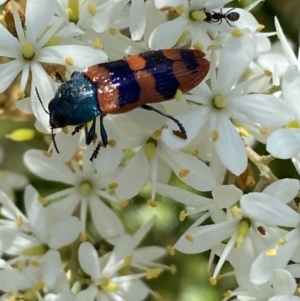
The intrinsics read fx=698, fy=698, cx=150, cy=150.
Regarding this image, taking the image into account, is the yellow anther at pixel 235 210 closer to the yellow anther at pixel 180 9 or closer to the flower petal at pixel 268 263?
the flower petal at pixel 268 263

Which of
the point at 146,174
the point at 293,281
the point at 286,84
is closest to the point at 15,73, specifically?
the point at 146,174

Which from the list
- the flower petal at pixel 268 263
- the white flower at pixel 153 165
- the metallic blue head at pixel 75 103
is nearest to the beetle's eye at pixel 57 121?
the metallic blue head at pixel 75 103

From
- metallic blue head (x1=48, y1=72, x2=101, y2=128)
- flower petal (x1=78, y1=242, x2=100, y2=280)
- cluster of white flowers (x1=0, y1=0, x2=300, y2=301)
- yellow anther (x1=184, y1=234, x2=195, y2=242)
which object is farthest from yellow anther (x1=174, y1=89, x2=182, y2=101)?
flower petal (x1=78, y1=242, x2=100, y2=280)

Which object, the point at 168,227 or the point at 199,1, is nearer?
the point at 199,1

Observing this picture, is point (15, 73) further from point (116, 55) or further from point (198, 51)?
point (198, 51)

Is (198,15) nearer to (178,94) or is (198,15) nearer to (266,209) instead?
(178,94)

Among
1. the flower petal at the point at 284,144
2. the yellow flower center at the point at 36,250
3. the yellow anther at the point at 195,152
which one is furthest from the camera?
the yellow flower center at the point at 36,250
